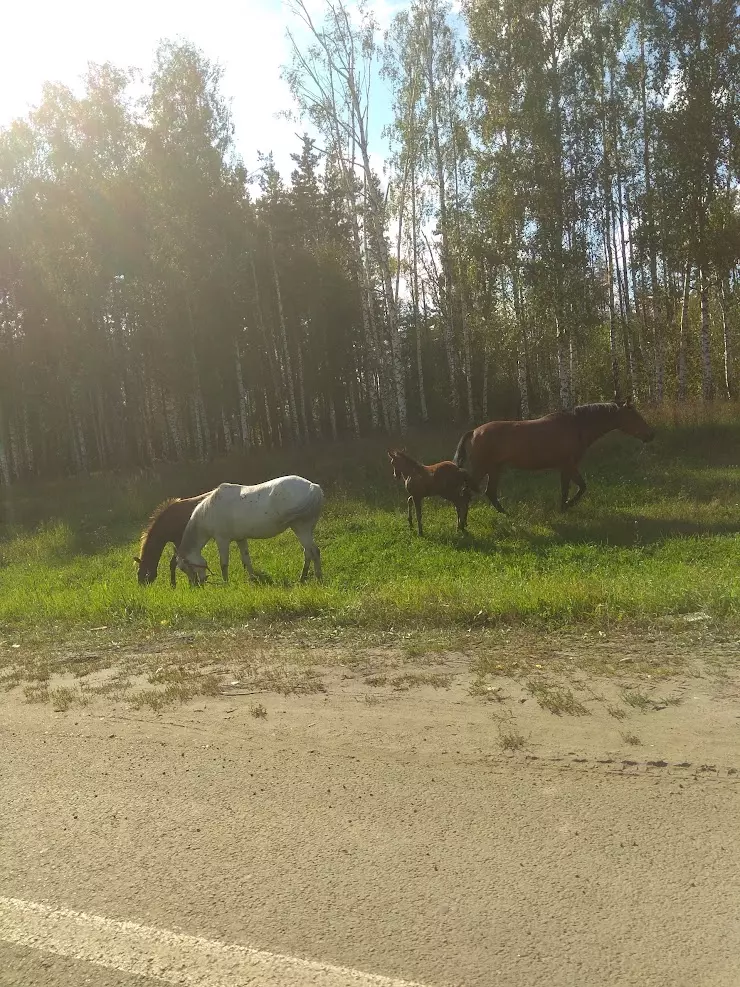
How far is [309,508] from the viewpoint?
12.7 meters

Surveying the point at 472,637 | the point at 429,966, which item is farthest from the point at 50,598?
the point at 429,966

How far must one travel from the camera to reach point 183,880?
3.24 meters

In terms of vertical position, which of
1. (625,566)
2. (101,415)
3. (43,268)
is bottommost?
(625,566)

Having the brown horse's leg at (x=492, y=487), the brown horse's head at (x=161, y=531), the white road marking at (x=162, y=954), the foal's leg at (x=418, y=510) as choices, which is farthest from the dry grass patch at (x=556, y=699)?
the brown horse's leg at (x=492, y=487)

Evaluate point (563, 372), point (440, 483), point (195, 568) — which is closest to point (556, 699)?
point (195, 568)

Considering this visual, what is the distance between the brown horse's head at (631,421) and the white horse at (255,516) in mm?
7994

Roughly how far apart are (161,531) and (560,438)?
9.06 m

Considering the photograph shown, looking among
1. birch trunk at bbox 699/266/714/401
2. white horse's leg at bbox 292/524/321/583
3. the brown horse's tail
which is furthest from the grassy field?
birch trunk at bbox 699/266/714/401

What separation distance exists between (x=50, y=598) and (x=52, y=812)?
871 cm

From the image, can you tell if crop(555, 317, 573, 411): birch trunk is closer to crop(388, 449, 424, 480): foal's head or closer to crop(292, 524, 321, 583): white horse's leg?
crop(388, 449, 424, 480): foal's head

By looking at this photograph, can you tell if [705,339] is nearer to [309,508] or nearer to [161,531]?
[309,508]

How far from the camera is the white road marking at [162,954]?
2621mm

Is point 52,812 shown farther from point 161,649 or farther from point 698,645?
point 698,645

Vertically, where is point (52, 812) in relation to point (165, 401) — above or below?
below
